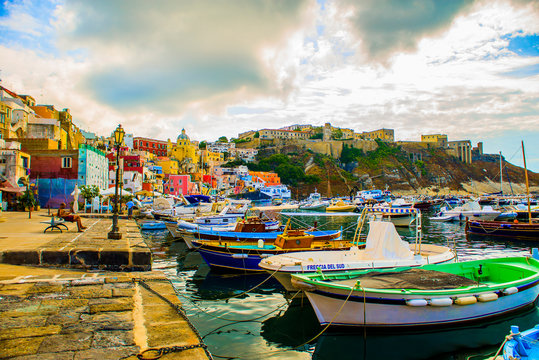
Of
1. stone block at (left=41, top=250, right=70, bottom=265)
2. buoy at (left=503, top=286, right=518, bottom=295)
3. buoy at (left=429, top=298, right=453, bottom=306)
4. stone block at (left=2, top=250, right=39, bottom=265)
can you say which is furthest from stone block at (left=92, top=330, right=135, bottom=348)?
buoy at (left=503, top=286, right=518, bottom=295)

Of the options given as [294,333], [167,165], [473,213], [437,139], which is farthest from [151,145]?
[437,139]

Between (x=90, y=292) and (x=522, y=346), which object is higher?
(x=90, y=292)

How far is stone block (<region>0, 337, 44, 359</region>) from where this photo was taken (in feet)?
13.0

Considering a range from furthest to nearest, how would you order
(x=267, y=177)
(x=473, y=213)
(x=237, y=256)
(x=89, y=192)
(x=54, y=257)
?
(x=267, y=177), (x=473, y=213), (x=89, y=192), (x=237, y=256), (x=54, y=257)

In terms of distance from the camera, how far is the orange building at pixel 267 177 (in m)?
109

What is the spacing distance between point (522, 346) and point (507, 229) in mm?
27216

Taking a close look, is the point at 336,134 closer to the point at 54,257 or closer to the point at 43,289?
the point at 54,257

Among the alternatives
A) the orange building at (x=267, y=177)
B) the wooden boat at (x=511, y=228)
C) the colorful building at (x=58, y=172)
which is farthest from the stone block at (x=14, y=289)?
the orange building at (x=267, y=177)

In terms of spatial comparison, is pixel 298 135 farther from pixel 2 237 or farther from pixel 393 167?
pixel 2 237

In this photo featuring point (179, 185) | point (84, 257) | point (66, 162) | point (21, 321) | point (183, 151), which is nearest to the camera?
point (21, 321)

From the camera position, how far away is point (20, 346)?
414cm

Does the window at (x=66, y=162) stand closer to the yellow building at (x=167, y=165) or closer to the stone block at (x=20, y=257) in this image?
the stone block at (x=20, y=257)

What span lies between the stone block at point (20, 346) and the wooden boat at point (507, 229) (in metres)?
31.7

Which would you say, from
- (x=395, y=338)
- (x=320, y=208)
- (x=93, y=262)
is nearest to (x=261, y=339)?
(x=395, y=338)
